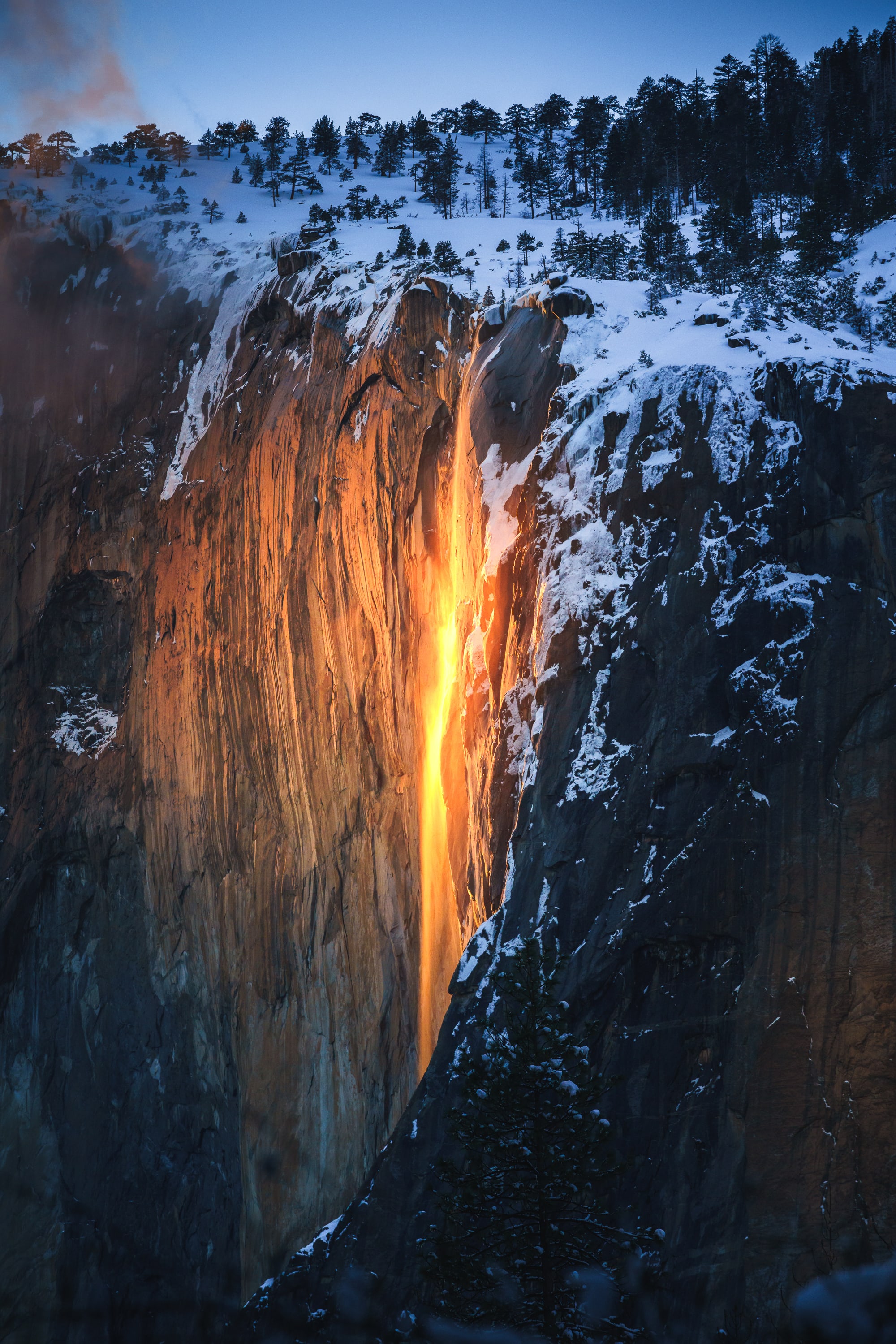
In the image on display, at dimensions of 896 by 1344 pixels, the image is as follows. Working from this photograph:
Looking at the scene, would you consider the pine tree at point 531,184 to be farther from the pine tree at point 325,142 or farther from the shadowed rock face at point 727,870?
the shadowed rock face at point 727,870

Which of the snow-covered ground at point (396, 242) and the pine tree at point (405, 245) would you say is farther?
the pine tree at point (405, 245)

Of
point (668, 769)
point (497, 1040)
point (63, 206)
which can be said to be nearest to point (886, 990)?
point (668, 769)

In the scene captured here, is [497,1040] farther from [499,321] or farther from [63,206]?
[63,206]

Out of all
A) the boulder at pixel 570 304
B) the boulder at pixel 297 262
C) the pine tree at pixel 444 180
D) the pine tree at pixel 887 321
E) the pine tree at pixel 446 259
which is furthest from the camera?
the pine tree at pixel 444 180

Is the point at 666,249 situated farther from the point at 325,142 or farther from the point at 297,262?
the point at 325,142

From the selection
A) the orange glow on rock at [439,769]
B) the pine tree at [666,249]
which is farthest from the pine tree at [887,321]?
the orange glow on rock at [439,769]
